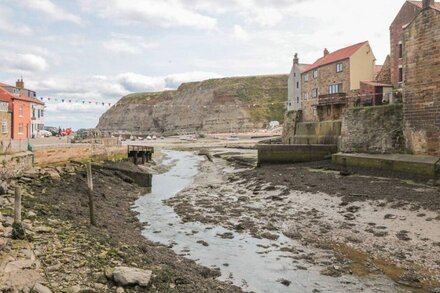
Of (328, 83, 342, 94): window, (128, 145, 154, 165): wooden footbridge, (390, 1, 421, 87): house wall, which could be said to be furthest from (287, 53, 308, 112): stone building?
(128, 145, 154, 165): wooden footbridge

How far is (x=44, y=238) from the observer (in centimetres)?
1026

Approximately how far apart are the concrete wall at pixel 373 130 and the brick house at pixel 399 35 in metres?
8.68

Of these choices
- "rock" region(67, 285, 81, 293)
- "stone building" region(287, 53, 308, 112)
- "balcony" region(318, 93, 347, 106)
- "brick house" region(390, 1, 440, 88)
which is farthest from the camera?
"stone building" region(287, 53, 308, 112)

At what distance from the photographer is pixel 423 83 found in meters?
22.0

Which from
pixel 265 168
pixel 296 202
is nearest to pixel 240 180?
pixel 265 168

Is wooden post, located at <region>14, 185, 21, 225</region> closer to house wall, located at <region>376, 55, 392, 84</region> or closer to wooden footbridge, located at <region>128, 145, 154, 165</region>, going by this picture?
wooden footbridge, located at <region>128, 145, 154, 165</region>

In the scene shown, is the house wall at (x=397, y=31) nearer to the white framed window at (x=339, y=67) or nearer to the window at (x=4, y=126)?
the white framed window at (x=339, y=67)

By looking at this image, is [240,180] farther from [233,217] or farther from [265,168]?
[233,217]

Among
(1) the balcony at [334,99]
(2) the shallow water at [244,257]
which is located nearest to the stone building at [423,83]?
(2) the shallow water at [244,257]

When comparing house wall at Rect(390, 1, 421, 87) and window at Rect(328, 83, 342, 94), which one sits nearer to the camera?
house wall at Rect(390, 1, 421, 87)

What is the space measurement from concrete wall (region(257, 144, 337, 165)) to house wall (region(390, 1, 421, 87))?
406 inches

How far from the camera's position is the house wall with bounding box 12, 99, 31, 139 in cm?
4072

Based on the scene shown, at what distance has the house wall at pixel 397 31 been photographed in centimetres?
3372

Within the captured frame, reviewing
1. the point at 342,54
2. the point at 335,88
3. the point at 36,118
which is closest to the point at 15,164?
the point at 36,118
